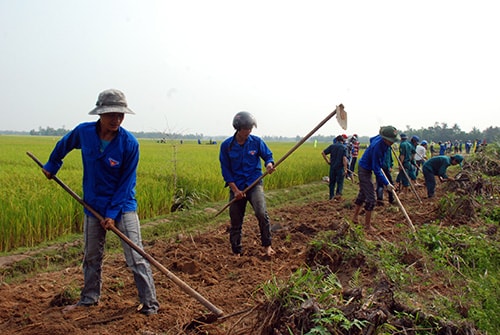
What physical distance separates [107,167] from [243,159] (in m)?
2.00

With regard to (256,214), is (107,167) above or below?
above

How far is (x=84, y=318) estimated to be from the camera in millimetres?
3371

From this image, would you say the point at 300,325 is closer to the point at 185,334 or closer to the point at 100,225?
the point at 185,334

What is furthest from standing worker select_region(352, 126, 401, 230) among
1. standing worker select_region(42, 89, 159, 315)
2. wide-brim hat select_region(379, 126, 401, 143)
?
standing worker select_region(42, 89, 159, 315)

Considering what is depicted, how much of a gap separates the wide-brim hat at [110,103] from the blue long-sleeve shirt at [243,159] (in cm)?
192

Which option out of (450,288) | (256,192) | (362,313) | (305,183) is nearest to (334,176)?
(305,183)

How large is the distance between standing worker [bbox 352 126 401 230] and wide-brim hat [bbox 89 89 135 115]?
158 inches

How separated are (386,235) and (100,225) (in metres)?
4.39

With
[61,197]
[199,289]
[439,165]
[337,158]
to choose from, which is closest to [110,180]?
[199,289]

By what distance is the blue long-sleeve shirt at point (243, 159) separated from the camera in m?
5.03

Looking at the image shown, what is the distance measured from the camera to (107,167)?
3.40 m

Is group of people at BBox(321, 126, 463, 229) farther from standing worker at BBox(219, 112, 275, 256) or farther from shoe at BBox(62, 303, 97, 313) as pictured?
shoe at BBox(62, 303, 97, 313)

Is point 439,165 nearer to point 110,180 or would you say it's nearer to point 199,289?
point 199,289

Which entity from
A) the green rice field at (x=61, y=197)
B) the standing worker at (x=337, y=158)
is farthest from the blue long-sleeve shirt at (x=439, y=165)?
the green rice field at (x=61, y=197)
